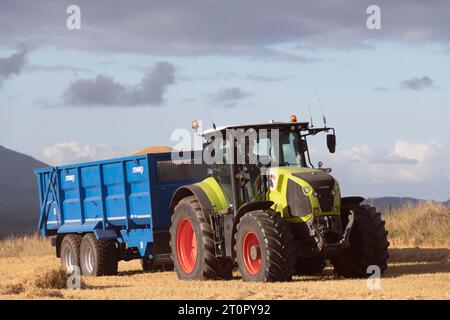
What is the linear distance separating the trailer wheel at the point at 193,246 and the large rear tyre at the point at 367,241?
216cm

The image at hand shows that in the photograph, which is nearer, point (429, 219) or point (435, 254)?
point (435, 254)

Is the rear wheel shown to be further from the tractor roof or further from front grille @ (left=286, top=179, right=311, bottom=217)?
front grille @ (left=286, top=179, right=311, bottom=217)

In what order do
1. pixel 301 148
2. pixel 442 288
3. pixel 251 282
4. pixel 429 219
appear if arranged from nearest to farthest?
pixel 442 288 < pixel 251 282 < pixel 301 148 < pixel 429 219

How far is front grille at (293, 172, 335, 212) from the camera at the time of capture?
1565cm

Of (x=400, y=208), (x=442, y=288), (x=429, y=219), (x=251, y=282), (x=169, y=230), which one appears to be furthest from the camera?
(x=400, y=208)

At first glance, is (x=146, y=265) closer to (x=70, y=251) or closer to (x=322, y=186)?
(x=70, y=251)

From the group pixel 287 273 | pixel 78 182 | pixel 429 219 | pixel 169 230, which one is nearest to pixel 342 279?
pixel 287 273

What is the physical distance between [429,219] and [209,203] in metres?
11.1

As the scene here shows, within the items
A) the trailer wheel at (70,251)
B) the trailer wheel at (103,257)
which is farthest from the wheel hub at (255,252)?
the trailer wheel at (70,251)

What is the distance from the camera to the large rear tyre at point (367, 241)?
52.9ft

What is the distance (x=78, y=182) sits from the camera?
20781mm

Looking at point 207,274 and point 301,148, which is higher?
point 301,148

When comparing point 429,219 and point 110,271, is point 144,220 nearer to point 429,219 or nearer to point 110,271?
point 110,271

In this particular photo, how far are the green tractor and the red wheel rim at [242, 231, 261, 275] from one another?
0.02 metres
